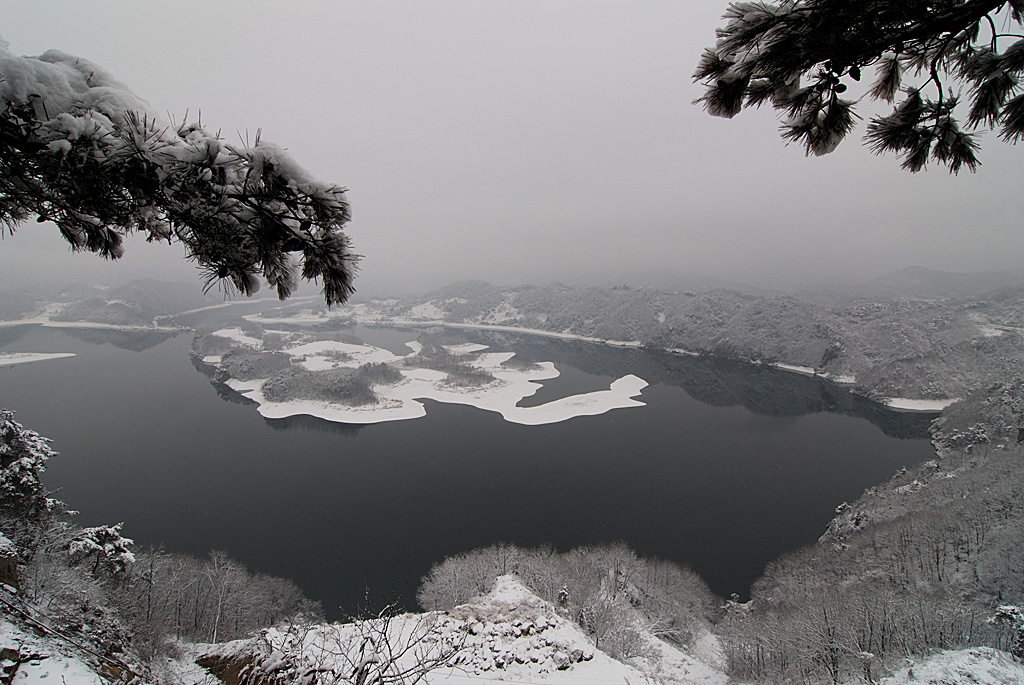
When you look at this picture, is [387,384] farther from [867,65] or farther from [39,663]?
[867,65]

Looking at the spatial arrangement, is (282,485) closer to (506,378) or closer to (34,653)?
(34,653)

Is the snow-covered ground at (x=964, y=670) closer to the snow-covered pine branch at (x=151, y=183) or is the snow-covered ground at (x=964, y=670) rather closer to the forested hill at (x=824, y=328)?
the snow-covered pine branch at (x=151, y=183)

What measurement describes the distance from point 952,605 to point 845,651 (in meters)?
5.00

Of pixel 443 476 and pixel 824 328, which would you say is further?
pixel 824 328

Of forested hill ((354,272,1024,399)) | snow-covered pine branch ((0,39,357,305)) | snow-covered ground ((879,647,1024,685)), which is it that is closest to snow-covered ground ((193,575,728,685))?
snow-covered pine branch ((0,39,357,305))

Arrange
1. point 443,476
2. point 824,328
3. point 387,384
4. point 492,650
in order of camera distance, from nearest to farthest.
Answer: point 492,650 < point 443,476 < point 387,384 < point 824,328

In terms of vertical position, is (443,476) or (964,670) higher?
(964,670)

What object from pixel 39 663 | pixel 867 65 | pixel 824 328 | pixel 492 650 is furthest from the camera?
pixel 824 328

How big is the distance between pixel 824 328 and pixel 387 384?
66648mm

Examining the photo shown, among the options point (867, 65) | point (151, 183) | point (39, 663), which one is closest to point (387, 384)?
point (39, 663)

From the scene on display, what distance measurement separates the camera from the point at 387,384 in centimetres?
4534

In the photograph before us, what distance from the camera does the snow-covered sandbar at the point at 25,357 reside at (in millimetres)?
51341

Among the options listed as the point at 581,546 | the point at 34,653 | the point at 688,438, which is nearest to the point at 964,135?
the point at 34,653

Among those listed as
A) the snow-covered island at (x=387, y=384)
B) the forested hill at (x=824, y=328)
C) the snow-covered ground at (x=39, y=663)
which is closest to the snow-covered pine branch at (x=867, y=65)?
the snow-covered ground at (x=39, y=663)
